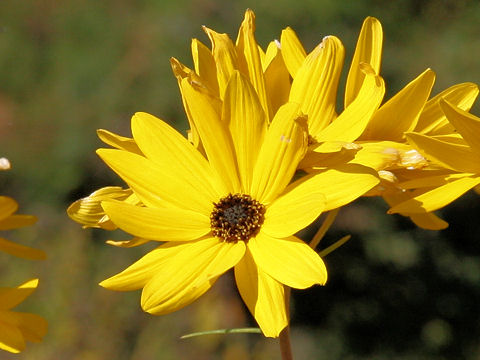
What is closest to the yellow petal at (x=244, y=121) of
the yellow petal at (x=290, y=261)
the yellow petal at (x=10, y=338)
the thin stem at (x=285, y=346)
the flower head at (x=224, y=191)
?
the flower head at (x=224, y=191)

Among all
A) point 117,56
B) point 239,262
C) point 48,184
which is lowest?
point 48,184

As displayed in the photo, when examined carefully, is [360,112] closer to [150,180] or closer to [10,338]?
[150,180]

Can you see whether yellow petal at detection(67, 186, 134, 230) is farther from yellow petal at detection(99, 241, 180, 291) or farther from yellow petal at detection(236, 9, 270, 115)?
yellow petal at detection(236, 9, 270, 115)

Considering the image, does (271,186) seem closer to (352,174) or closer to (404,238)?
(352,174)

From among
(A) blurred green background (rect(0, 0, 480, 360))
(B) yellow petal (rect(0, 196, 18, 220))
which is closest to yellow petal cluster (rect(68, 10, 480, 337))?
(B) yellow petal (rect(0, 196, 18, 220))

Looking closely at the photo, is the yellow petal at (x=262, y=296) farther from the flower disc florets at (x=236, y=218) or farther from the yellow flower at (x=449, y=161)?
the yellow flower at (x=449, y=161)

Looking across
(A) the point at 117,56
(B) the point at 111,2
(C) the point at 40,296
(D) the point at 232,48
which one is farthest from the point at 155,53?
Result: (D) the point at 232,48

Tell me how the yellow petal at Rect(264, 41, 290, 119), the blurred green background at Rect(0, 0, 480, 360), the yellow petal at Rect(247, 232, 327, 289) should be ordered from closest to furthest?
the yellow petal at Rect(247, 232, 327, 289)
the yellow petal at Rect(264, 41, 290, 119)
the blurred green background at Rect(0, 0, 480, 360)
